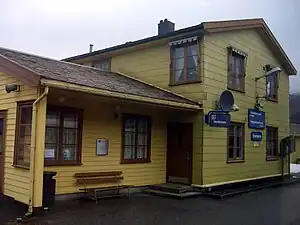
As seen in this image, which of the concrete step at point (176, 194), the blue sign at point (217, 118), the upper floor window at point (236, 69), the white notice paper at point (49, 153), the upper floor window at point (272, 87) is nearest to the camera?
the white notice paper at point (49, 153)

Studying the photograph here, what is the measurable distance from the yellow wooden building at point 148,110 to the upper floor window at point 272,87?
5cm

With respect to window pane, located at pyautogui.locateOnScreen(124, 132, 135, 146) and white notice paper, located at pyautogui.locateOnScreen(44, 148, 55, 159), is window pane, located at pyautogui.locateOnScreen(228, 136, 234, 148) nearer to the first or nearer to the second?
window pane, located at pyautogui.locateOnScreen(124, 132, 135, 146)

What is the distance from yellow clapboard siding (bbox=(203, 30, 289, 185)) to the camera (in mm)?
11859

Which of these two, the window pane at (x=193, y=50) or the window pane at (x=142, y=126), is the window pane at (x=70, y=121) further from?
the window pane at (x=193, y=50)

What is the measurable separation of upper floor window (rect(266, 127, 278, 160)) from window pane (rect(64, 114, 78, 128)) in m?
9.38

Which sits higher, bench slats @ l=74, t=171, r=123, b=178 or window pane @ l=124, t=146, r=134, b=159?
window pane @ l=124, t=146, r=134, b=159

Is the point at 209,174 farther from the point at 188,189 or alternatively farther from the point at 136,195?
the point at 136,195

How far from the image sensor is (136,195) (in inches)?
423

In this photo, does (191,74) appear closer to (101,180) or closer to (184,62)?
(184,62)

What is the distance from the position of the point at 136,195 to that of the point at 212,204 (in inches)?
91.1

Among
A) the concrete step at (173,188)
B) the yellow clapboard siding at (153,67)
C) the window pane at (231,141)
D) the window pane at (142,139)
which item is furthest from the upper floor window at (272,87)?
the window pane at (142,139)

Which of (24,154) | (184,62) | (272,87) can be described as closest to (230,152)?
(184,62)

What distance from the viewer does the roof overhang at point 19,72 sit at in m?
7.68

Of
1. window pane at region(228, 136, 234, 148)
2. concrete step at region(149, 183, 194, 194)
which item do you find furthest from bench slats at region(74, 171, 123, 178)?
window pane at region(228, 136, 234, 148)
